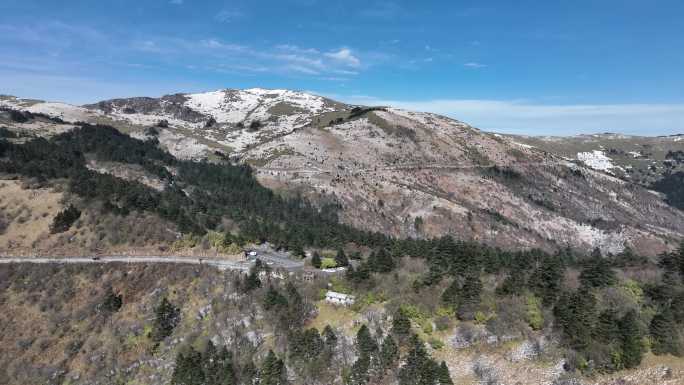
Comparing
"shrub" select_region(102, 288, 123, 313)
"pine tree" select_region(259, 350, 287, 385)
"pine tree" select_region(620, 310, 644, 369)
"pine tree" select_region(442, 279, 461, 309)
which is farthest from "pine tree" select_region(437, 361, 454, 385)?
"shrub" select_region(102, 288, 123, 313)

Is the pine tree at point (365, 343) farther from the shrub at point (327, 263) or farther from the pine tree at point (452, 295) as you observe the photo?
the shrub at point (327, 263)

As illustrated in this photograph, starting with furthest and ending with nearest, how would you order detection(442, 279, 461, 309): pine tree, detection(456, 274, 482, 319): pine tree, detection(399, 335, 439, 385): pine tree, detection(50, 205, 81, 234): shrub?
detection(50, 205, 81, 234): shrub < detection(442, 279, 461, 309): pine tree < detection(456, 274, 482, 319): pine tree < detection(399, 335, 439, 385): pine tree

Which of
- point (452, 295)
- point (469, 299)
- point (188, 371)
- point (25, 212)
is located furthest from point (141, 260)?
point (469, 299)

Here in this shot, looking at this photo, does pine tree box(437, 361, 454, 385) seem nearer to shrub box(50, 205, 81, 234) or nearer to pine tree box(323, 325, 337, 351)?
pine tree box(323, 325, 337, 351)

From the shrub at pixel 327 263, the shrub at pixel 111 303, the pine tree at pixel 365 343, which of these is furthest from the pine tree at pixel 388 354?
the shrub at pixel 111 303

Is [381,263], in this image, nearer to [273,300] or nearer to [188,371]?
[273,300]
